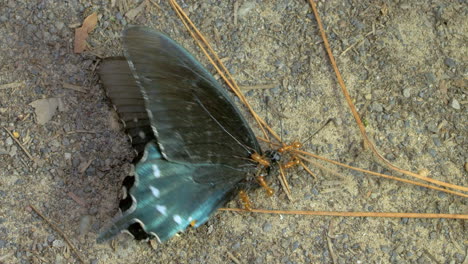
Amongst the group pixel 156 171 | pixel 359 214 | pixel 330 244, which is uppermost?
pixel 156 171

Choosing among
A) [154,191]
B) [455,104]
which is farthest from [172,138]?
[455,104]

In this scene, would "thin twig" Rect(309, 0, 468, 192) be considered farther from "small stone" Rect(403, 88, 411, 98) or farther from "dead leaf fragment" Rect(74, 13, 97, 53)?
"dead leaf fragment" Rect(74, 13, 97, 53)

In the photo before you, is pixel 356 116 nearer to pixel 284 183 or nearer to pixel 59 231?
pixel 284 183

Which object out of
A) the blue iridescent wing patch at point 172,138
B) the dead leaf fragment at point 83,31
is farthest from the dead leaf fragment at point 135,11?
the blue iridescent wing patch at point 172,138

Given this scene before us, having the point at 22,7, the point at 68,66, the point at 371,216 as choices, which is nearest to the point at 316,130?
the point at 371,216

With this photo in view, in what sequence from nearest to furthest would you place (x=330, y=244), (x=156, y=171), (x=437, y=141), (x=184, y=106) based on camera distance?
1. (x=184, y=106)
2. (x=156, y=171)
3. (x=330, y=244)
4. (x=437, y=141)
